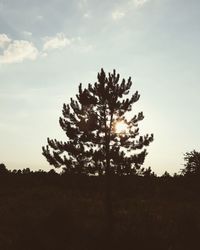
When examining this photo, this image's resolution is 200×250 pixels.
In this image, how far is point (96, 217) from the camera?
119 feet

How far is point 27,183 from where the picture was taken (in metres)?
63.6

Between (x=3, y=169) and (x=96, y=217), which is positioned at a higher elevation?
(x=3, y=169)

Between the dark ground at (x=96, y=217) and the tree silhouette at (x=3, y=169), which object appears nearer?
the dark ground at (x=96, y=217)

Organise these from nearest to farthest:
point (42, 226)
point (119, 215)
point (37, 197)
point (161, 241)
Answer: point (161, 241), point (42, 226), point (119, 215), point (37, 197)

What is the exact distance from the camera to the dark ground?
2673cm

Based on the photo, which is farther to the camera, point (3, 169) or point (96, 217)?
point (3, 169)

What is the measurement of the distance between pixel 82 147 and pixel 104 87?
468 centimetres

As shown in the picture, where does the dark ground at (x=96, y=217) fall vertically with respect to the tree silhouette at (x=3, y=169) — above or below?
below

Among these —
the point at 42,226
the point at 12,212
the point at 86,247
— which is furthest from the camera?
the point at 12,212

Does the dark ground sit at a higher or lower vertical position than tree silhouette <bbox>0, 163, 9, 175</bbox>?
lower

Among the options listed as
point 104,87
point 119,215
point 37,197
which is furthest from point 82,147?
point 37,197

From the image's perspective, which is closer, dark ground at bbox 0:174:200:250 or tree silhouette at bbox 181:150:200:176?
dark ground at bbox 0:174:200:250

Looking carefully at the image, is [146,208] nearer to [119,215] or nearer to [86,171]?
[119,215]

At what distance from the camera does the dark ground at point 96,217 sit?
1053 inches
